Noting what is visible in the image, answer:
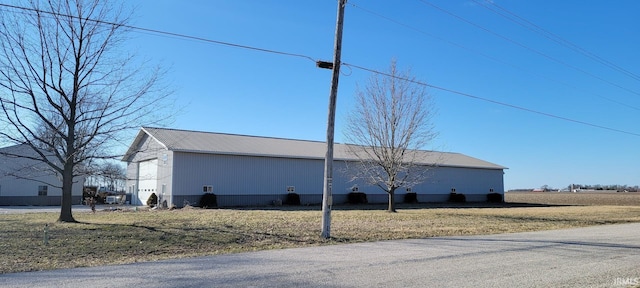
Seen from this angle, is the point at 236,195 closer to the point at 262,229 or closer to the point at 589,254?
the point at 262,229

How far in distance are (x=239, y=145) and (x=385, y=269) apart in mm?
27377

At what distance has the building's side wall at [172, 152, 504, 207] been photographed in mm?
30609

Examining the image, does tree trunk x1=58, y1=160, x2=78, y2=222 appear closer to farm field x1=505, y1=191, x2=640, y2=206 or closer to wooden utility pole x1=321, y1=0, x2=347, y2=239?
wooden utility pole x1=321, y1=0, x2=347, y2=239

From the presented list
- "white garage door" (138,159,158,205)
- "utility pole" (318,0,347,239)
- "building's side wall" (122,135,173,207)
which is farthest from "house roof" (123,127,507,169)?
"utility pole" (318,0,347,239)

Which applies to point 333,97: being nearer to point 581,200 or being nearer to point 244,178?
point 244,178

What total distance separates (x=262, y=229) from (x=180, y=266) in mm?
6645

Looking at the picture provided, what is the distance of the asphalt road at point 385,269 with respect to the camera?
7320 millimetres

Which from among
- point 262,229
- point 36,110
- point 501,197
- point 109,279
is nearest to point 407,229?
point 262,229

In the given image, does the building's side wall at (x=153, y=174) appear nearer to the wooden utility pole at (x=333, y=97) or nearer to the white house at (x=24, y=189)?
the white house at (x=24, y=189)

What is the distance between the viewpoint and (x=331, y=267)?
866cm

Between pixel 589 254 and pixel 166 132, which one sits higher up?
pixel 166 132

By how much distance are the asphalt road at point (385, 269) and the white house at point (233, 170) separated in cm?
1946

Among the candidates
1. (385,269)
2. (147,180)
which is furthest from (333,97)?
(147,180)

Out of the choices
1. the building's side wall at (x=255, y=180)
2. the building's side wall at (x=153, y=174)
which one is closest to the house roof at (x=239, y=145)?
the building's side wall at (x=255, y=180)
